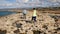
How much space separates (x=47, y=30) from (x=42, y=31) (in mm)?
48

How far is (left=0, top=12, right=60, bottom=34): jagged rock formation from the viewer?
3.99ft

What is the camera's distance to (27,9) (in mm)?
1593

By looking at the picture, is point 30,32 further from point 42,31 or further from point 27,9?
point 27,9

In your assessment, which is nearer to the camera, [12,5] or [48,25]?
[48,25]

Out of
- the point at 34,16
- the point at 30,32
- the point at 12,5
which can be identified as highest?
the point at 12,5

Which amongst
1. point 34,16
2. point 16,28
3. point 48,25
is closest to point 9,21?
point 16,28

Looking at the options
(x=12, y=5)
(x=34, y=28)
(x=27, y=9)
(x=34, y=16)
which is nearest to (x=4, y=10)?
(x=12, y=5)

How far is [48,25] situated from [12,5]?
0.56m

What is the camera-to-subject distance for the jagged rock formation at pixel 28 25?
1.22 metres

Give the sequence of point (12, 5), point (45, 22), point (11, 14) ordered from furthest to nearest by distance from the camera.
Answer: point (12, 5), point (11, 14), point (45, 22)

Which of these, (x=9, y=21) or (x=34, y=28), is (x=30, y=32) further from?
(x=9, y=21)

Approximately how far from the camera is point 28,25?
1273 mm

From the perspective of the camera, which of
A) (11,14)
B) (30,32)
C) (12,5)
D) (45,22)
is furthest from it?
(12,5)

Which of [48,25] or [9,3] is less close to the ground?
[9,3]
